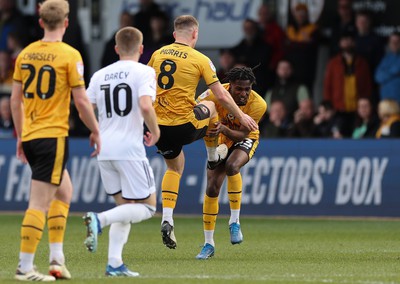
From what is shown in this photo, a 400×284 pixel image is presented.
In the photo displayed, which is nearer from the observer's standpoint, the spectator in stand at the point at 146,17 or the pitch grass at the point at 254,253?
the pitch grass at the point at 254,253

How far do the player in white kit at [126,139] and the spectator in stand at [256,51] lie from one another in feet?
38.6

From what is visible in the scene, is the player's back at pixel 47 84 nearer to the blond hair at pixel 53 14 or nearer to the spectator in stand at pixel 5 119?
the blond hair at pixel 53 14

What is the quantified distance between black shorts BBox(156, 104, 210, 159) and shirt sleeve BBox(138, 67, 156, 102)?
2.79m

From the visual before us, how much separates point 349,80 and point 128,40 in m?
11.5

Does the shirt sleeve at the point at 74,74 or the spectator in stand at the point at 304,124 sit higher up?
the shirt sleeve at the point at 74,74

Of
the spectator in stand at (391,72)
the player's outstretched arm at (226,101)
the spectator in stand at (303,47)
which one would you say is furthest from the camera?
the spectator in stand at (303,47)

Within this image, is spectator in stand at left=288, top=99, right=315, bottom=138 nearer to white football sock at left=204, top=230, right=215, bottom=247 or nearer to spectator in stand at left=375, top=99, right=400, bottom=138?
spectator in stand at left=375, top=99, right=400, bottom=138

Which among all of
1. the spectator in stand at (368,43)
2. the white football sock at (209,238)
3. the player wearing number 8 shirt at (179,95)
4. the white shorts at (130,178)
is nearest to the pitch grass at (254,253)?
the white football sock at (209,238)

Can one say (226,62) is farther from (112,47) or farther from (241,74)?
(241,74)

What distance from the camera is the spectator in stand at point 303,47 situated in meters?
22.2

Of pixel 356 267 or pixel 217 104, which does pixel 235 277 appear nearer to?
pixel 356 267

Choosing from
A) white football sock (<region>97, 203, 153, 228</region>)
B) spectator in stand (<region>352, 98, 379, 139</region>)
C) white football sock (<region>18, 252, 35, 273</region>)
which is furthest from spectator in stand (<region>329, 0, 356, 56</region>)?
white football sock (<region>18, 252, 35, 273</region>)

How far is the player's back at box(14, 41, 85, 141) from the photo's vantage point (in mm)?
10062

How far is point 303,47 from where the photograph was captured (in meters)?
22.2
